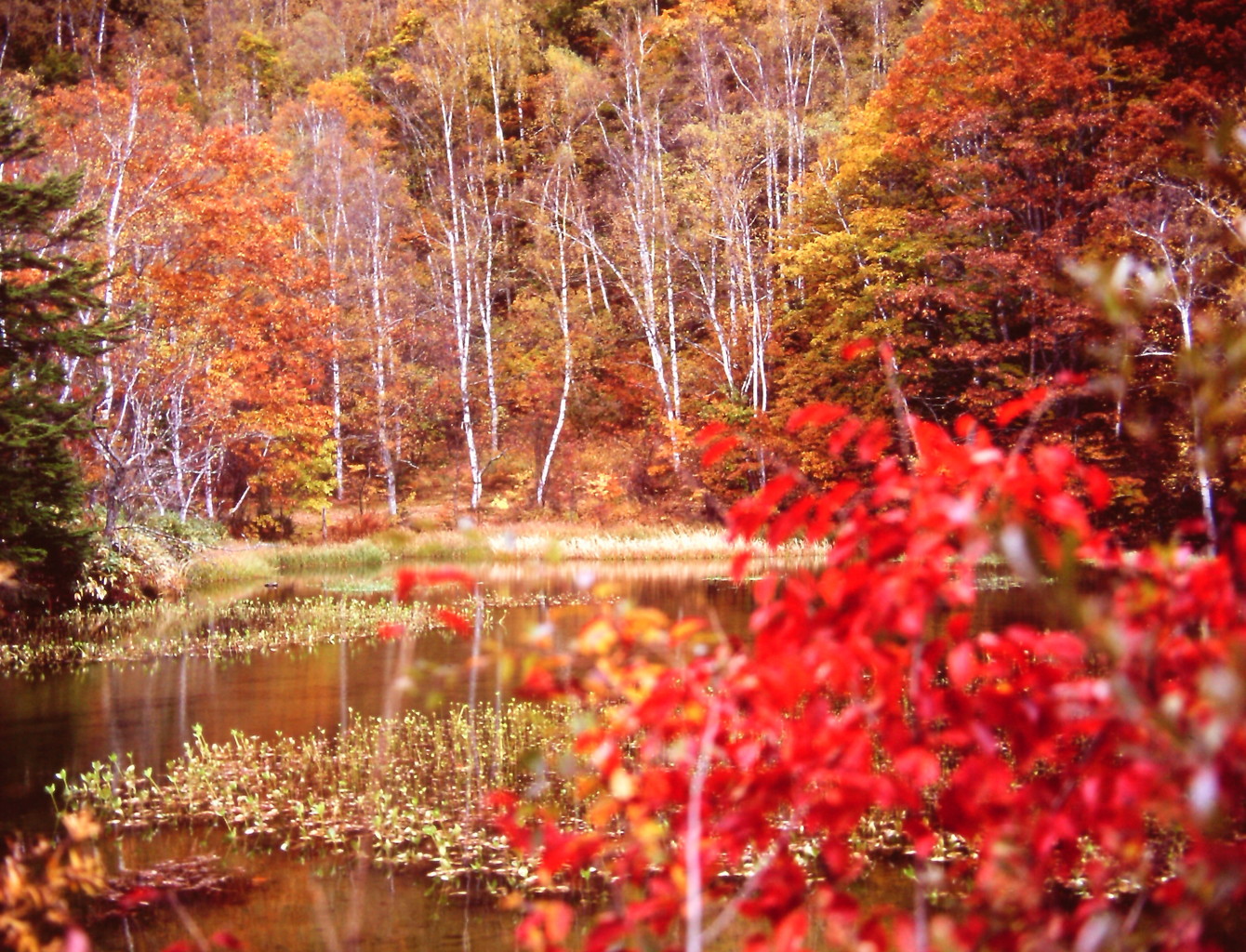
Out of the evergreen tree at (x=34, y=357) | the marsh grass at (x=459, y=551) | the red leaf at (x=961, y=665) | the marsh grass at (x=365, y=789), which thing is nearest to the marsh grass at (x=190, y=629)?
the evergreen tree at (x=34, y=357)

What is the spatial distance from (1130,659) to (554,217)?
1529 inches

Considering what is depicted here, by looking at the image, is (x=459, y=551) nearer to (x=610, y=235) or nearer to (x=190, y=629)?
(x=190, y=629)

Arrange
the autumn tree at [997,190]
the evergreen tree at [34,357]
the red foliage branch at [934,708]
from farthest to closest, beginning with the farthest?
the autumn tree at [997,190] → the evergreen tree at [34,357] → the red foliage branch at [934,708]

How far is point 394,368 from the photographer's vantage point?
37406mm

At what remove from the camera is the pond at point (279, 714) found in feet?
19.8

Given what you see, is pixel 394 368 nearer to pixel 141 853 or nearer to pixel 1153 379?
pixel 1153 379

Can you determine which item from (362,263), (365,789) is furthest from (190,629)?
(362,263)

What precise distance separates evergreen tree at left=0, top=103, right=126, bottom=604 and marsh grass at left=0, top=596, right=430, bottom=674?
3.80 feet

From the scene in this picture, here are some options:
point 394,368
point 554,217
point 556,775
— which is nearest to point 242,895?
point 556,775

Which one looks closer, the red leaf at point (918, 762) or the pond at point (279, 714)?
the red leaf at point (918, 762)

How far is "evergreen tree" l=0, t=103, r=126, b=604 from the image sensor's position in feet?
46.9

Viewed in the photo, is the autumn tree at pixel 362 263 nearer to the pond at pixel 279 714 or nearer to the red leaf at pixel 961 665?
the pond at pixel 279 714

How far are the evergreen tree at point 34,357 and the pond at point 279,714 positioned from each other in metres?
2.18

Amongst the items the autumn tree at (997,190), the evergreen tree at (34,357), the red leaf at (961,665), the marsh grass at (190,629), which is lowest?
the marsh grass at (190,629)
